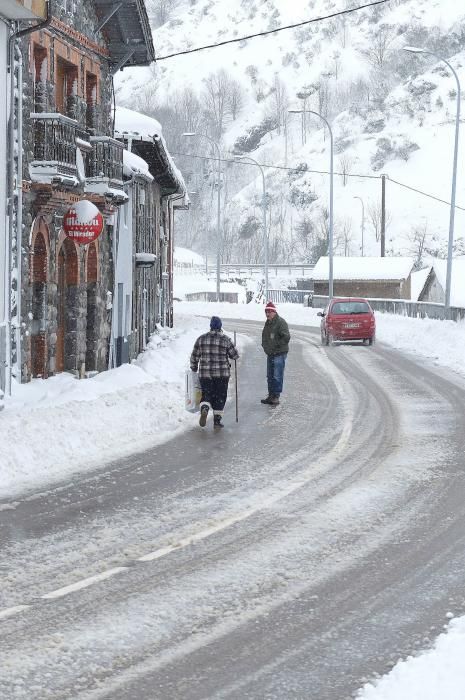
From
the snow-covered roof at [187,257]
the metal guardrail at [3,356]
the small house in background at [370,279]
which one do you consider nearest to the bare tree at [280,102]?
the snow-covered roof at [187,257]

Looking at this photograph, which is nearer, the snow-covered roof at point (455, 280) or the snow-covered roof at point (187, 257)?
the snow-covered roof at point (455, 280)

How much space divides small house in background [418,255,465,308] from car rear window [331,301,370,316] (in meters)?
39.1

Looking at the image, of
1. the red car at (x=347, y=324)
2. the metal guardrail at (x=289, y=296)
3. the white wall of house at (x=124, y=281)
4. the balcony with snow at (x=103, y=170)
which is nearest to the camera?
the balcony with snow at (x=103, y=170)

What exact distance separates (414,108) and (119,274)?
13671cm

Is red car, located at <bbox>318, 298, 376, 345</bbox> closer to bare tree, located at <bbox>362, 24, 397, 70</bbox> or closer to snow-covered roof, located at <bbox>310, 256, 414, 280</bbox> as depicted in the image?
snow-covered roof, located at <bbox>310, 256, 414, 280</bbox>

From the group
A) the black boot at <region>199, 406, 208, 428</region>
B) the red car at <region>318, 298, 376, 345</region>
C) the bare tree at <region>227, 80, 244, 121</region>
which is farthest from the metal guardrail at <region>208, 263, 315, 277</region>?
the black boot at <region>199, 406, 208, 428</region>

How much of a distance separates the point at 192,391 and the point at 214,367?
0.48m

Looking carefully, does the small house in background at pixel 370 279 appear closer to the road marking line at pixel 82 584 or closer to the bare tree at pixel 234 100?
the road marking line at pixel 82 584

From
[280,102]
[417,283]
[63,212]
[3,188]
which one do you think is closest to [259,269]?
[417,283]

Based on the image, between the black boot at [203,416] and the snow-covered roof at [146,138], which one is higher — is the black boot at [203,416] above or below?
below

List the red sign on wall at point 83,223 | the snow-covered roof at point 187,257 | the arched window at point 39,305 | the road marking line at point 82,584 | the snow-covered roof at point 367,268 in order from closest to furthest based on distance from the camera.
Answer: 1. the road marking line at point 82,584
2. the arched window at point 39,305
3. the red sign on wall at point 83,223
4. the snow-covered roof at point 367,268
5. the snow-covered roof at point 187,257

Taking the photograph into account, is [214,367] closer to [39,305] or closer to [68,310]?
[39,305]

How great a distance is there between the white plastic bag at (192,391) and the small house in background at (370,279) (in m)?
57.1

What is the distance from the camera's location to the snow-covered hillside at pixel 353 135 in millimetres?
130125
